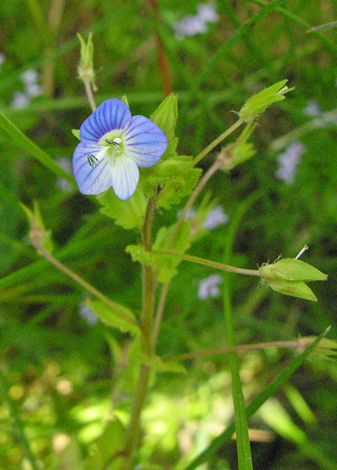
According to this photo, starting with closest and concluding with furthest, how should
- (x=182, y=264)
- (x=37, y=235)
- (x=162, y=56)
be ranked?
(x=37, y=235) → (x=162, y=56) → (x=182, y=264)

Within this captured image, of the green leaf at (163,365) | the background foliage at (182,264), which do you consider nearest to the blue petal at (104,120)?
the green leaf at (163,365)

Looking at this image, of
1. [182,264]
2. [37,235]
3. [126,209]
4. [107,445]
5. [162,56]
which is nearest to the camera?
[126,209]

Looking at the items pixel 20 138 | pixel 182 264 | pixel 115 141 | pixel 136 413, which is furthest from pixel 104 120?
pixel 182 264

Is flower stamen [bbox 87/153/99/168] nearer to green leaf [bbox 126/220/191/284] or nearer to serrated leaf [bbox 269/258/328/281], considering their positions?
green leaf [bbox 126/220/191/284]

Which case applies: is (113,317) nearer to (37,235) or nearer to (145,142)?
(37,235)

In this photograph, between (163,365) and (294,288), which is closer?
(294,288)

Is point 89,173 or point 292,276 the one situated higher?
point 89,173
